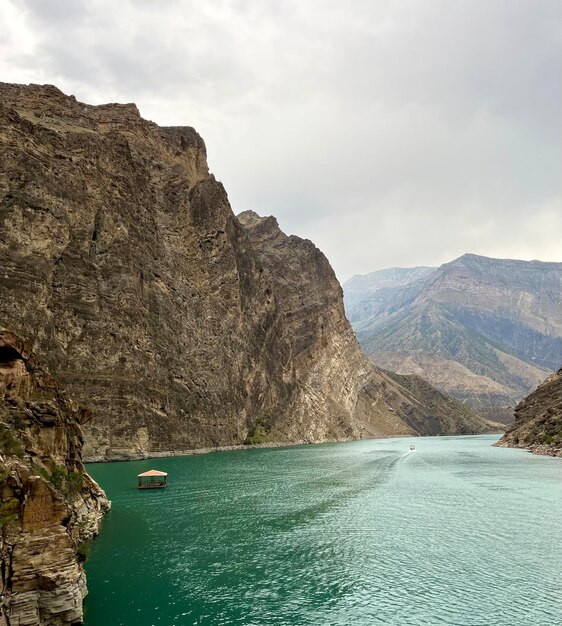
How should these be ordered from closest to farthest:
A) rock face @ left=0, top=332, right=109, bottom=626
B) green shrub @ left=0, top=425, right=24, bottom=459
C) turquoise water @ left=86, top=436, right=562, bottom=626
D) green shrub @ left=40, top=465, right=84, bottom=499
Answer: rock face @ left=0, top=332, right=109, bottom=626 < green shrub @ left=0, top=425, right=24, bottom=459 < turquoise water @ left=86, top=436, right=562, bottom=626 < green shrub @ left=40, top=465, right=84, bottom=499

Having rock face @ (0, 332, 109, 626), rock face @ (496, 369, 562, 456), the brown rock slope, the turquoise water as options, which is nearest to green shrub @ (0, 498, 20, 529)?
rock face @ (0, 332, 109, 626)

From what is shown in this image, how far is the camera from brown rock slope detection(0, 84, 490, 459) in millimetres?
102625

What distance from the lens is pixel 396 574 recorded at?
31.4 meters

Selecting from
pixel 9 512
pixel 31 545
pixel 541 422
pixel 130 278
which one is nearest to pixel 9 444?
pixel 9 512

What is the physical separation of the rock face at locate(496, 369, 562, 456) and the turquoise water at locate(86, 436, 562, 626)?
48671 millimetres

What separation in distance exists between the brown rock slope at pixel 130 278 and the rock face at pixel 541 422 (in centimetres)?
7283

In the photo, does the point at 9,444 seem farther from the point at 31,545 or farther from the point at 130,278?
the point at 130,278

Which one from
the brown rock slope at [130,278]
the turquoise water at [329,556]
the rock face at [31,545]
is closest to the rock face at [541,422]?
the turquoise water at [329,556]

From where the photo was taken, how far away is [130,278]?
119500 mm

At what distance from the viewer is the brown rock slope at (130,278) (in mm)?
102625

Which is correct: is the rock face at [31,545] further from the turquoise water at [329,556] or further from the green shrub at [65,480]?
the turquoise water at [329,556]

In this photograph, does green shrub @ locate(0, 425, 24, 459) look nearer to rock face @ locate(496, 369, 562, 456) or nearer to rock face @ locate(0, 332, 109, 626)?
rock face @ locate(0, 332, 109, 626)

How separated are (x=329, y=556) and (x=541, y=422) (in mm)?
110569

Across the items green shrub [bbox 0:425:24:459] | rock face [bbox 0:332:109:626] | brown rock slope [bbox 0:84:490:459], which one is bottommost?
rock face [bbox 0:332:109:626]
